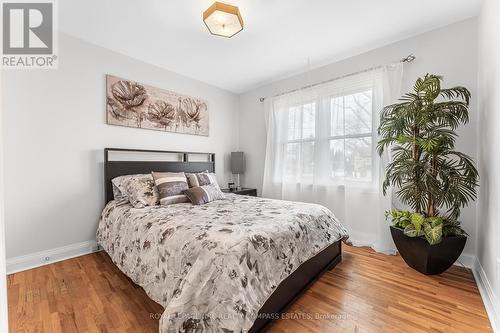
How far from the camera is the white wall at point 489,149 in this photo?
1622 mm

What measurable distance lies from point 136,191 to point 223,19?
1908 mm

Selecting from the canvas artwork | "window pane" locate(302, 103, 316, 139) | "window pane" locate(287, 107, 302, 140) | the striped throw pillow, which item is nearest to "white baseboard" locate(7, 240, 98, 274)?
the striped throw pillow

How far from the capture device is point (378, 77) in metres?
2.75

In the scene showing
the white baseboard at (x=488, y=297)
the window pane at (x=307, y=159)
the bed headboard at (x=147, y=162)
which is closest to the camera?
the white baseboard at (x=488, y=297)

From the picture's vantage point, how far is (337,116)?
309 centimetres

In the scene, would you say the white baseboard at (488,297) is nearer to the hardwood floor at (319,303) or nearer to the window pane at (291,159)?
the hardwood floor at (319,303)

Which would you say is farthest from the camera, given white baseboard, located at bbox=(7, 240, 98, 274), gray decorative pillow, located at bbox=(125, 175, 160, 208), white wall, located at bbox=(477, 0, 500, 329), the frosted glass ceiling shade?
gray decorative pillow, located at bbox=(125, 175, 160, 208)

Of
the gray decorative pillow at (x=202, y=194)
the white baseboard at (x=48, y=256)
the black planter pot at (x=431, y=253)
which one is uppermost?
the gray decorative pillow at (x=202, y=194)

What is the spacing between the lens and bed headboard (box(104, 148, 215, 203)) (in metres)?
2.72

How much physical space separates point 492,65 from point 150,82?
360 centimetres

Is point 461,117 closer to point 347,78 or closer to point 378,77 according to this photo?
point 378,77

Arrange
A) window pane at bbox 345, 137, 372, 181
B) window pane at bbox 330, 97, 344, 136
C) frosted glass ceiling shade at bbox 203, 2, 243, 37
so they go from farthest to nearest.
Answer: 1. window pane at bbox 330, 97, 344, 136
2. window pane at bbox 345, 137, 372, 181
3. frosted glass ceiling shade at bbox 203, 2, 243, 37

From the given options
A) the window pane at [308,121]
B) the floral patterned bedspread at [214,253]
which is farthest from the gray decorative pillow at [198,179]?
the window pane at [308,121]

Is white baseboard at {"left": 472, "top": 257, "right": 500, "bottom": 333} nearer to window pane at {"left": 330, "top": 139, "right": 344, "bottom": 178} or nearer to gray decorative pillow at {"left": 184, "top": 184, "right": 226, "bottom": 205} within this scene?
window pane at {"left": 330, "top": 139, "right": 344, "bottom": 178}
